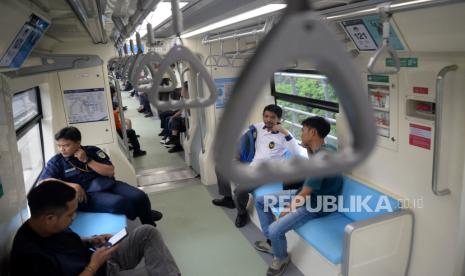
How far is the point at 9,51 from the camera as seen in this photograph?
190 centimetres

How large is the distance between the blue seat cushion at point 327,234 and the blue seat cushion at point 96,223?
1670 millimetres

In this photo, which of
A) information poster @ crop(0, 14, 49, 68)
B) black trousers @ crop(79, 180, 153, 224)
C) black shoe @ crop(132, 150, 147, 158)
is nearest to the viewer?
information poster @ crop(0, 14, 49, 68)

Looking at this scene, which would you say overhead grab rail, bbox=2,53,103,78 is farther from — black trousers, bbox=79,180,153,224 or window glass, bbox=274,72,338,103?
window glass, bbox=274,72,338,103

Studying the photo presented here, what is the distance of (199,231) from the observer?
415 cm

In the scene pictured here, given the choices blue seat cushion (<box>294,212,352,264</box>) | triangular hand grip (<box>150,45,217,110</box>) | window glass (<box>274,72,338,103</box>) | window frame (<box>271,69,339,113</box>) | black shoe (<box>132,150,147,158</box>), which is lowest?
black shoe (<box>132,150,147,158</box>)

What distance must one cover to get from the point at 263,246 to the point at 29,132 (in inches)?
111

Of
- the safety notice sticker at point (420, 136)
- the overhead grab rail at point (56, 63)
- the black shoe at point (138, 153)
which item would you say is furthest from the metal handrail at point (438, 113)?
the black shoe at point (138, 153)

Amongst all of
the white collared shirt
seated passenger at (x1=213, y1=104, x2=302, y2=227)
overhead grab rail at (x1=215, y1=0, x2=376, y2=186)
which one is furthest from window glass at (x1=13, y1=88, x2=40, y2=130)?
overhead grab rail at (x1=215, y1=0, x2=376, y2=186)

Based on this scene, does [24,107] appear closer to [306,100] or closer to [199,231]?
[199,231]

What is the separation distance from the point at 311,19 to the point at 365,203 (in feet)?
9.69

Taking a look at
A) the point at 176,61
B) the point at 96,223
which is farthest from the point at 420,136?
the point at 96,223

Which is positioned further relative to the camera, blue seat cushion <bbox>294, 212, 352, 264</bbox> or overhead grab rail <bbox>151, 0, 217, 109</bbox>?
blue seat cushion <bbox>294, 212, 352, 264</bbox>

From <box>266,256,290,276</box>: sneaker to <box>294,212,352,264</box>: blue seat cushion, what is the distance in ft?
1.24

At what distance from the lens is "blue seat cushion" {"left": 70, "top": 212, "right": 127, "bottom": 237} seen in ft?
10.4
